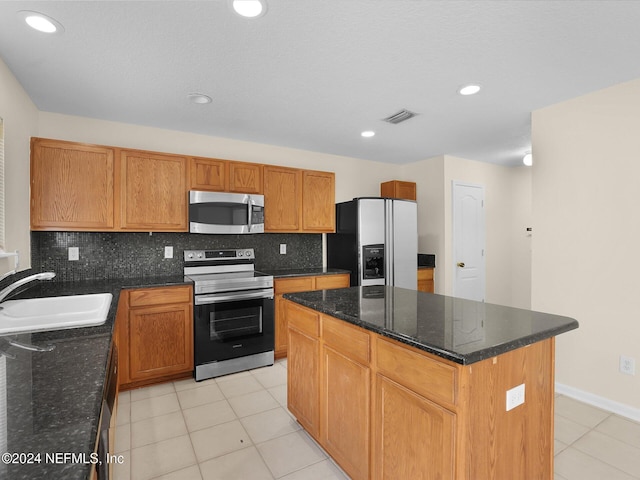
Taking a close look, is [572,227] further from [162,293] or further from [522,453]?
[162,293]

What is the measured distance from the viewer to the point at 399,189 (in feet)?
15.9

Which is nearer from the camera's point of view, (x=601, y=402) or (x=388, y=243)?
(x=601, y=402)

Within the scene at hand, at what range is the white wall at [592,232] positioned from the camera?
98.9 inches

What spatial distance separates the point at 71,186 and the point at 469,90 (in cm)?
337

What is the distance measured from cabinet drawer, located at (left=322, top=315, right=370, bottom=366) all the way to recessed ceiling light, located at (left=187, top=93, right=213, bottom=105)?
2.02 meters

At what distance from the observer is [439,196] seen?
466 cm

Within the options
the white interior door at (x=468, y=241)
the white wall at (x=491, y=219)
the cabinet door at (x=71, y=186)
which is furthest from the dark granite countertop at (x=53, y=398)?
the white interior door at (x=468, y=241)

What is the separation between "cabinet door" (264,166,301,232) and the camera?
12.4ft

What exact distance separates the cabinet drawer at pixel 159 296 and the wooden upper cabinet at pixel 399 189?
3.11 m

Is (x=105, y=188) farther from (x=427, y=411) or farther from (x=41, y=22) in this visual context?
(x=427, y=411)

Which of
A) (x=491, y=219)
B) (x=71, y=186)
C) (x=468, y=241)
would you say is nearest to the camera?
(x=71, y=186)

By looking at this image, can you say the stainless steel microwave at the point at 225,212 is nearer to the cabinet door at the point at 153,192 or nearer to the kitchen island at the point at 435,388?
the cabinet door at the point at 153,192

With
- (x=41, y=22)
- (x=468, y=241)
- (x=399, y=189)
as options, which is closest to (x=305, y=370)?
(x=41, y=22)

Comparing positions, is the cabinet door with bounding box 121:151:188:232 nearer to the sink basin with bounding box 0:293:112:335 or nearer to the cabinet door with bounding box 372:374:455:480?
the sink basin with bounding box 0:293:112:335
